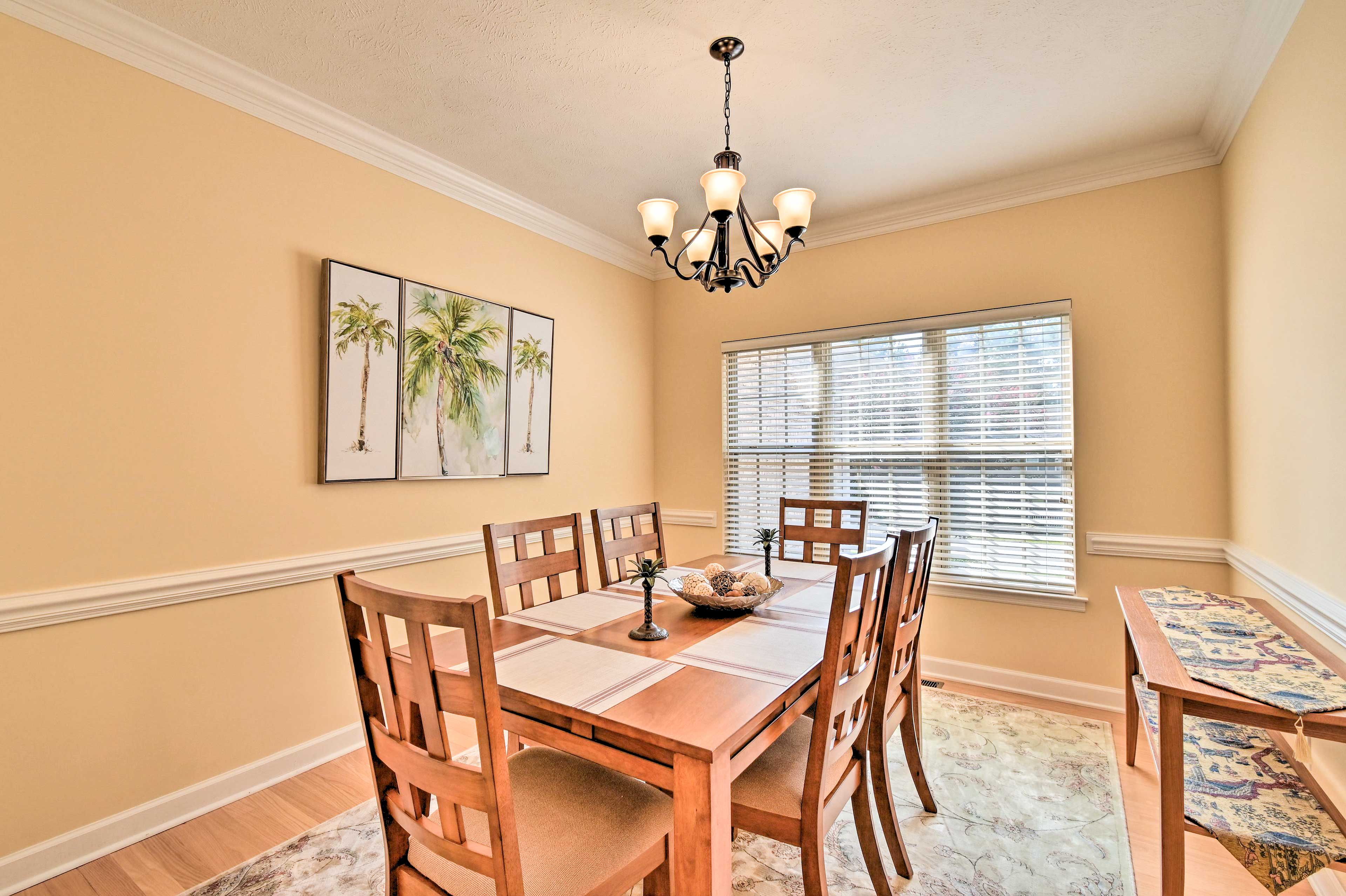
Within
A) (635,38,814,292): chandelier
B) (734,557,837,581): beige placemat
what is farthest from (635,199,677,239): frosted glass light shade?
(734,557,837,581): beige placemat

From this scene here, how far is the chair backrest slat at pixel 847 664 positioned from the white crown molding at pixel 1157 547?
2035 millimetres

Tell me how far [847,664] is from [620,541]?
4.20 feet

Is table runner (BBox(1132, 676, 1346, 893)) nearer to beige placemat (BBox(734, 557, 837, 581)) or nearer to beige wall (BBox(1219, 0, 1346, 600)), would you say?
beige wall (BBox(1219, 0, 1346, 600))

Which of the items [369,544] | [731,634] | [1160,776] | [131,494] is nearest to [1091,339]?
[1160,776]

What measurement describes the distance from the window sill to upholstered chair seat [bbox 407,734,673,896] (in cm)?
246

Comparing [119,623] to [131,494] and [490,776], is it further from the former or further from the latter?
[490,776]

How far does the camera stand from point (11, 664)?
1853 mm

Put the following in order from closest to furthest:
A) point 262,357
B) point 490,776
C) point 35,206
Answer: point 490,776
point 35,206
point 262,357

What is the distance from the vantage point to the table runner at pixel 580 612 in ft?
6.13

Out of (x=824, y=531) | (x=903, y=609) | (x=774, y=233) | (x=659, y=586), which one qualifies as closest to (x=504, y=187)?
(x=774, y=233)

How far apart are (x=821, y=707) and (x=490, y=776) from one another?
722 mm

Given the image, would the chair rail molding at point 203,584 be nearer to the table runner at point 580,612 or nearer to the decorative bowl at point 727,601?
the table runner at point 580,612

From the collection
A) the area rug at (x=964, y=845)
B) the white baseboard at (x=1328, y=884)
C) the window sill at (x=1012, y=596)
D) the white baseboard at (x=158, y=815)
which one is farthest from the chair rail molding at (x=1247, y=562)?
the white baseboard at (x=158, y=815)

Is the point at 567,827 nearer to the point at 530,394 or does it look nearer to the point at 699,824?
the point at 699,824
